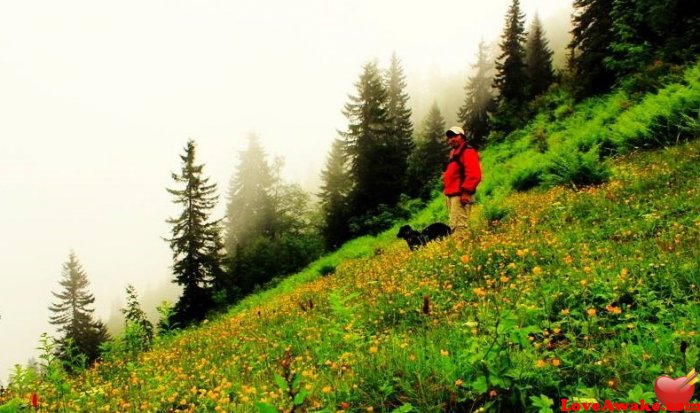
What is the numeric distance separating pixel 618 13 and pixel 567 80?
585 cm

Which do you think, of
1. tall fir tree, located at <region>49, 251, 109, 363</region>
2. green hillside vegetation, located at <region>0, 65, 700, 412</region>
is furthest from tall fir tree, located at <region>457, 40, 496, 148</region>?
tall fir tree, located at <region>49, 251, 109, 363</region>

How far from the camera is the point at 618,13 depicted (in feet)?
58.6

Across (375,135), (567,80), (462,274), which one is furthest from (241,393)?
(375,135)

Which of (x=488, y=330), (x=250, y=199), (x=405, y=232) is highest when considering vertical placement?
(x=250, y=199)

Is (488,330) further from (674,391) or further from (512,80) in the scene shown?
(512,80)

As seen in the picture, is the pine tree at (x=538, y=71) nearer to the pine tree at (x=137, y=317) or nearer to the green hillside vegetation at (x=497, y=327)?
the green hillside vegetation at (x=497, y=327)

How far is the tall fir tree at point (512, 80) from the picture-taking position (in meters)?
29.0

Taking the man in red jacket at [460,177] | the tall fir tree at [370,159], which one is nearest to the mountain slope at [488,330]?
the man in red jacket at [460,177]

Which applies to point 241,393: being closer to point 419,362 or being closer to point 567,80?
point 419,362

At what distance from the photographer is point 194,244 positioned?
34156 millimetres

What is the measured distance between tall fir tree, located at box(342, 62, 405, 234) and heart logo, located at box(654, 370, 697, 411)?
24608mm

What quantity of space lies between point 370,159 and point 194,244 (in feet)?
50.9

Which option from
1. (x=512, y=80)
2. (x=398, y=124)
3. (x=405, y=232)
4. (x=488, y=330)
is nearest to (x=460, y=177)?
(x=405, y=232)

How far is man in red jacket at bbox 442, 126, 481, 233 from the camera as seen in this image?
9.23m
